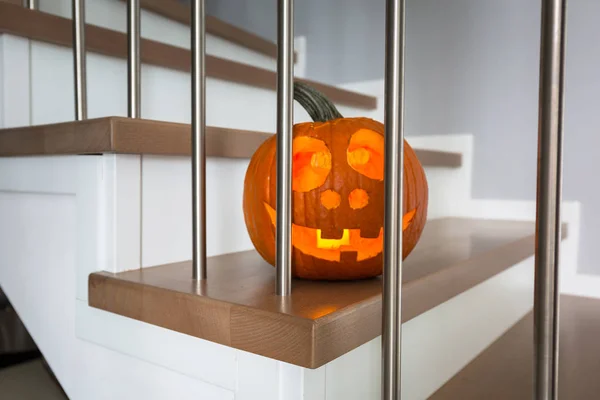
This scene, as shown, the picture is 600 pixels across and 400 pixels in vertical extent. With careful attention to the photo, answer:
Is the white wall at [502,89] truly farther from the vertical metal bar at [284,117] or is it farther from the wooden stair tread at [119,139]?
the vertical metal bar at [284,117]

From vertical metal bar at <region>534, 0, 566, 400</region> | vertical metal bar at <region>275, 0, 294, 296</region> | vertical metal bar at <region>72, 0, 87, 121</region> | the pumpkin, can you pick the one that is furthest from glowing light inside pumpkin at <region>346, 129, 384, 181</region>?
vertical metal bar at <region>72, 0, 87, 121</region>

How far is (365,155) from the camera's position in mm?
592

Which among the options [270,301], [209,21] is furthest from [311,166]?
[209,21]

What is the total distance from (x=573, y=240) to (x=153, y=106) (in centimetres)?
111

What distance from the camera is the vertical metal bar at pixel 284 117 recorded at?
463 mm

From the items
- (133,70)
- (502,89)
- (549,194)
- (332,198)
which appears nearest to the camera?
(549,194)

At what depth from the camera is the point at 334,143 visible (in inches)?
23.2

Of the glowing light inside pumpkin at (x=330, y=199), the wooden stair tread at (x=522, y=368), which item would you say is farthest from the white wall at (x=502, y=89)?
the glowing light inside pumpkin at (x=330, y=199)

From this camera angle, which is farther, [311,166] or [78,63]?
[78,63]

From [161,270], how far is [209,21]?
0.85 meters

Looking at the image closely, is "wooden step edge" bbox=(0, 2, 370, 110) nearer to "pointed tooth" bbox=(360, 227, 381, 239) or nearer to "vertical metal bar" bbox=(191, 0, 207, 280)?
"vertical metal bar" bbox=(191, 0, 207, 280)

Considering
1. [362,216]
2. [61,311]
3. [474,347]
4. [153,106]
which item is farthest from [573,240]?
[61,311]

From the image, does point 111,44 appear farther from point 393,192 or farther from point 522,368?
point 522,368

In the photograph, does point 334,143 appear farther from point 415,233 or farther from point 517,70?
point 517,70
